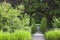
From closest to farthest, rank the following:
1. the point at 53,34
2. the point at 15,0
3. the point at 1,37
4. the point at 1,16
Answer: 1. the point at 1,37
2. the point at 53,34
3. the point at 1,16
4. the point at 15,0

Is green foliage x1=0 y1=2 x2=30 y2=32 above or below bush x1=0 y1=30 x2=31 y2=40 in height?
above

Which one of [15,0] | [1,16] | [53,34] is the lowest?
[53,34]

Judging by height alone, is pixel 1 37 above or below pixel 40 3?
below

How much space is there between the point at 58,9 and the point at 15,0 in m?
4.22

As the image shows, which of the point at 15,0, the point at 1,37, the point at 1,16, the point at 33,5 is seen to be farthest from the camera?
the point at 33,5

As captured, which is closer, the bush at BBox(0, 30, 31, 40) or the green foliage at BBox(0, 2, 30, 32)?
the bush at BBox(0, 30, 31, 40)

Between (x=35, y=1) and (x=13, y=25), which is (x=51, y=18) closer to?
(x=35, y=1)

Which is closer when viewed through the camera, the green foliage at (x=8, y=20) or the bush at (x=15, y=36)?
the bush at (x=15, y=36)

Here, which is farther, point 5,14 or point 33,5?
point 33,5

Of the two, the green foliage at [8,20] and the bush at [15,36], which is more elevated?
the green foliage at [8,20]

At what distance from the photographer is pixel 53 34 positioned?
12.8 metres

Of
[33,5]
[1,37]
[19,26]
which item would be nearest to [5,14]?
[19,26]

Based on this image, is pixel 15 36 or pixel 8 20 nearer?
pixel 15 36

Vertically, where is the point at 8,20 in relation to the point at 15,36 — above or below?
above
